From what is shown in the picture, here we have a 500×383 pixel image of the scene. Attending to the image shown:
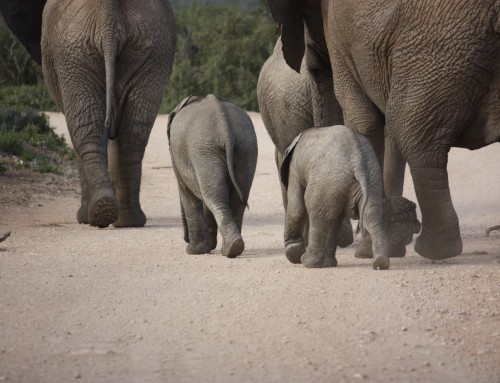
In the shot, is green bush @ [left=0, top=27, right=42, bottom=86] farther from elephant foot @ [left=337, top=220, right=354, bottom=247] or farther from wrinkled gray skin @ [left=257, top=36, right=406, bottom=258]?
elephant foot @ [left=337, top=220, right=354, bottom=247]

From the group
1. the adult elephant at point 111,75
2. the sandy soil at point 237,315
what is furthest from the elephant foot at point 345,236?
the adult elephant at point 111,75

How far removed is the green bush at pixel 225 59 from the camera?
2705 centimetres

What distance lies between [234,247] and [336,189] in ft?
3.21

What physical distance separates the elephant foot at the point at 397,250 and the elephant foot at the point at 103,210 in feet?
7.86

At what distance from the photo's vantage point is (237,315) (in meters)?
5.64

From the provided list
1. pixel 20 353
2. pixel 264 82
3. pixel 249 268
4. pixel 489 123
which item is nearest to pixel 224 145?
pixel 249 268

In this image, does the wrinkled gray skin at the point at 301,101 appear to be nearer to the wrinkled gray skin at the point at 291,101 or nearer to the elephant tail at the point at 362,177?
the wrinkled gray skin at the point at 291,101

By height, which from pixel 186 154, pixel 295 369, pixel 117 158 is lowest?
pixel 117 158

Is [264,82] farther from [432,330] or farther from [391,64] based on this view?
[432,330]

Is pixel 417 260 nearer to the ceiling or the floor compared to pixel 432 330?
nearer to the floor

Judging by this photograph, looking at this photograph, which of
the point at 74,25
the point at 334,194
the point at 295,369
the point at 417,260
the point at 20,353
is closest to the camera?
the point at 295,369

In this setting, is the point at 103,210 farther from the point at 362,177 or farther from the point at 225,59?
the point at 225,59

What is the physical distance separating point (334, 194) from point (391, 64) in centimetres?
91

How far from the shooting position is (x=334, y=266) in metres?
7.12
